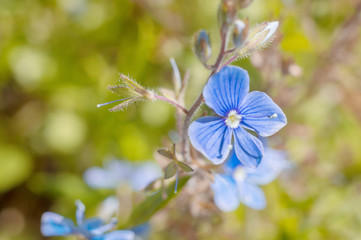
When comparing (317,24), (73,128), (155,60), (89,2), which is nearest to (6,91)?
(73,128)

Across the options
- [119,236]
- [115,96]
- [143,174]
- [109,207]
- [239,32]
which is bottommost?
[119,236]

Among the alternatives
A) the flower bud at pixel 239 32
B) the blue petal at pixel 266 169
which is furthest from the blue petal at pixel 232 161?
the flower bud at pixel 239 32

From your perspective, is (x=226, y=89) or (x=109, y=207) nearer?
(x=226, y=89)

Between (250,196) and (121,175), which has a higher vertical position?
(121,175)

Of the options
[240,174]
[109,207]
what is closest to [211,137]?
[240,174]

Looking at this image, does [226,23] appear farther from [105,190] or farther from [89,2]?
[89,2]

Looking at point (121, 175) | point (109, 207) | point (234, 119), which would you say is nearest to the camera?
point (234, 119)

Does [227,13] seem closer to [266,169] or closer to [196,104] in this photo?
[196,104]

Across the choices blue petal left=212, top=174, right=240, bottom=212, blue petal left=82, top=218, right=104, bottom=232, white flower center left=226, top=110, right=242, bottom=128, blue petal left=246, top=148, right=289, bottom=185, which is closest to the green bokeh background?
→ blue petal left=246, top=148, right=289, bottom=185
